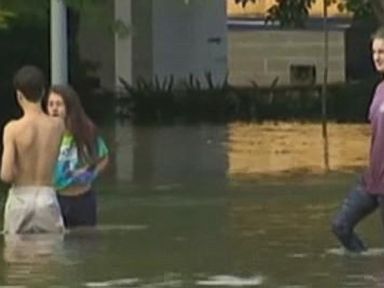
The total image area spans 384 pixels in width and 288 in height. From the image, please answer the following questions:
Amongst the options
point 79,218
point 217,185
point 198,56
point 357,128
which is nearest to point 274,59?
point 198,56

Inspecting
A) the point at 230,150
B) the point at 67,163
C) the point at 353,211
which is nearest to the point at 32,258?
the point at 67,163

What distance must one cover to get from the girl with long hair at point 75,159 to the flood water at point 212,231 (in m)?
0.22

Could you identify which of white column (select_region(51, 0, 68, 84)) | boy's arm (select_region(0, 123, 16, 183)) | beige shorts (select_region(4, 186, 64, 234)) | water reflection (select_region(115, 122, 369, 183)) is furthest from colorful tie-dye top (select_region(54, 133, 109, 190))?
water reflection (select_region(115, 122, 369, 183))

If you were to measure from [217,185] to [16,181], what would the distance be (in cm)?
757

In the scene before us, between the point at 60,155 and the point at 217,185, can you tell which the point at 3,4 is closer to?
the point at 217,185

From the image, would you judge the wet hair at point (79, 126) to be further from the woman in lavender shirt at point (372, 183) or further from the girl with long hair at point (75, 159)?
the woman in lavender shirt at point (372, 183)

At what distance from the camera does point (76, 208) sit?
45.6 feet

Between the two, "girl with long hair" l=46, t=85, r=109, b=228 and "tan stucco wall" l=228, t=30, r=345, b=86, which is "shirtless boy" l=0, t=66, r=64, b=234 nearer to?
"girl with long hair" l=46, t=85, r=109, b=228

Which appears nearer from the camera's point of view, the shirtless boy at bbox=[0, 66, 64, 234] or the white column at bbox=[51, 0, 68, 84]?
the shirtless boy at bbox=[0, 66, 64, 234]

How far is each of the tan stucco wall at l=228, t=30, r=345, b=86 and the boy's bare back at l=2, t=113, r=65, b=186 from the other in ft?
114

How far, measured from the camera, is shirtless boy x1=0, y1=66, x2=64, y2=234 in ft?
42.5

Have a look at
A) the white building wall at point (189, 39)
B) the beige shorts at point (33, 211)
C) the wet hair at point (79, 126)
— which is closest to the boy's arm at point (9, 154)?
the beige shorts at point (33, 211)

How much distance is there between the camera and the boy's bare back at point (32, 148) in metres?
13.0

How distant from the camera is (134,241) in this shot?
13867 mm
